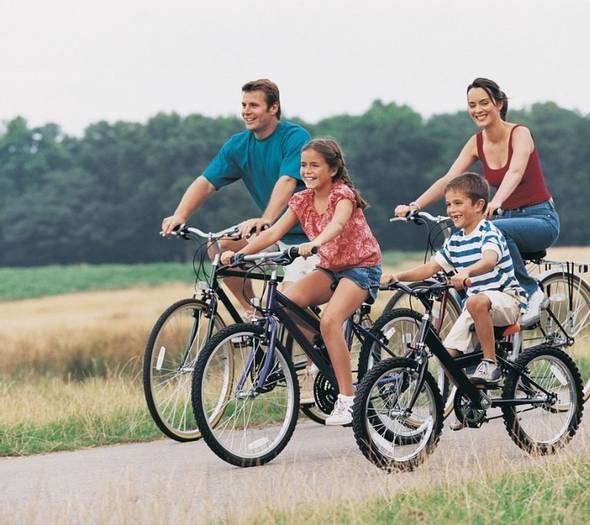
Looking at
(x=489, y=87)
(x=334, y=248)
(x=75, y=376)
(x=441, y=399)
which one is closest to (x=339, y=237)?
(x=334, y=248)

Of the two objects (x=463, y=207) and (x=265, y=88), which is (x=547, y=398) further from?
(x=265, y=88)

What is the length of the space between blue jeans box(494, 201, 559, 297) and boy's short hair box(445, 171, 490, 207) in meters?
0.88

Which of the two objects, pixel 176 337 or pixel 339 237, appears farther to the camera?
pixel 176 337

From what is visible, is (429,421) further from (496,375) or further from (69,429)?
(69,429)

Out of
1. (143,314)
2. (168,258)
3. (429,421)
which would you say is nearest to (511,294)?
(429,421)

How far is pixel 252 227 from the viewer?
7109 millimetres

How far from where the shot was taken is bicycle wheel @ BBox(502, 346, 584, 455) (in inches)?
269

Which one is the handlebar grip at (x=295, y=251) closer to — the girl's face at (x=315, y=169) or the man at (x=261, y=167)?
the girl's face at (x=315, y=169)

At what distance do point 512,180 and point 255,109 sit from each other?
155 cm

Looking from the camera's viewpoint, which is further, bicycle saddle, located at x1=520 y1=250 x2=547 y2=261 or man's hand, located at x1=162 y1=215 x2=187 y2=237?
bicycle saddle, located at x1=520 y1=250 x2=547 y2=261

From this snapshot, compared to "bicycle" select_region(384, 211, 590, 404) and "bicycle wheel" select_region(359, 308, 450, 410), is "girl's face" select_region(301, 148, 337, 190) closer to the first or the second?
"bicycle wheel" select_region(359, 308, 450, 410)

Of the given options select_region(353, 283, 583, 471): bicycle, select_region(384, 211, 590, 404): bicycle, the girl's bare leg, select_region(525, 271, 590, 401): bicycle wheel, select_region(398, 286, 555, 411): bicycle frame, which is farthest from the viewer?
select_region(525, 271, 590, 401): bicycle wheel

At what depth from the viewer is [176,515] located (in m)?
5.20

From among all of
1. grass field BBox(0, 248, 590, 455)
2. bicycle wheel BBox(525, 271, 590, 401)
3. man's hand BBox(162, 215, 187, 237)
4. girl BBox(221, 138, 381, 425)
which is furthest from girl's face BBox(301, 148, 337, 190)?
grass field BBox(0, 248, 590, 455)
